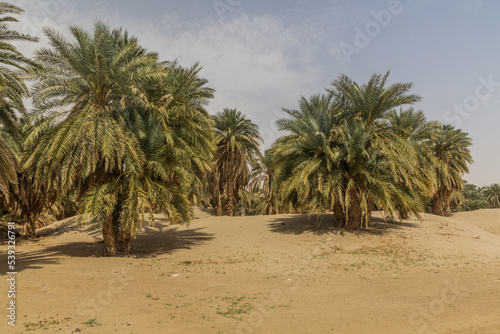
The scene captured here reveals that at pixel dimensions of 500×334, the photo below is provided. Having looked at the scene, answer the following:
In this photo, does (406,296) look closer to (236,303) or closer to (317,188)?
(236,303)

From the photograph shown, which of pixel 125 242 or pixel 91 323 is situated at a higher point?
pixel 125 242

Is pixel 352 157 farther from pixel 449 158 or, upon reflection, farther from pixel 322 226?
pixel 449 158

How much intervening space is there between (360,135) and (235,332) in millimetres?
13723

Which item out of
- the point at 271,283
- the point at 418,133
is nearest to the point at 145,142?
the point at 271,283

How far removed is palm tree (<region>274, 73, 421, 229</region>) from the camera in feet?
54.8

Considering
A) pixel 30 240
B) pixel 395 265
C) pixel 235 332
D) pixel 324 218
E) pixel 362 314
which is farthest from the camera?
pixel 324 218

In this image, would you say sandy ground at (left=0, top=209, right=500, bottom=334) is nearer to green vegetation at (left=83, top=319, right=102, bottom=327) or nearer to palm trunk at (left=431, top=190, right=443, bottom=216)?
green vegetation at (left=83, top=319, right=102, bottom=327)

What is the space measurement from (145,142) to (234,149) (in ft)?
51.2

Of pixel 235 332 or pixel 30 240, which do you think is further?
pixel 30 240

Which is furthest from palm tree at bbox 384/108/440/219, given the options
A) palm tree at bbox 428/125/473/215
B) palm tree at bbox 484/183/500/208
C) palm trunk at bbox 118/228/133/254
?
palm tree at bbox 484/183/500/208

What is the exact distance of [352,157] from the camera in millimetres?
17156

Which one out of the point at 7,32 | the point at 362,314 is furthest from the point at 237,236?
the point at 7,32

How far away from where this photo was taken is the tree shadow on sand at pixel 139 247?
12930 mm

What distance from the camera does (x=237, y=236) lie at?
1877 centimetres
